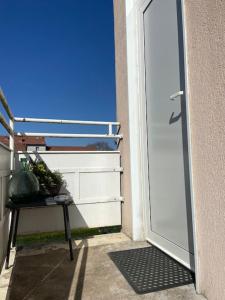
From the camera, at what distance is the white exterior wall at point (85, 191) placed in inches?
94.7

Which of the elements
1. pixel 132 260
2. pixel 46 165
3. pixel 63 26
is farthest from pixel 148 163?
pixel 63 26

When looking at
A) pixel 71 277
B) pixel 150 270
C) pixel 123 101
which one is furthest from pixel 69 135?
pixel 150 270

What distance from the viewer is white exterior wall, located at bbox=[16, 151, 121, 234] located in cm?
240

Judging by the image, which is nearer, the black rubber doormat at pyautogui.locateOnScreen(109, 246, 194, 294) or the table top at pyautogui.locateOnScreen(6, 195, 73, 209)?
the black rubber doormat at pyautogui.locateOnScreen(109, 246, 194, 294)

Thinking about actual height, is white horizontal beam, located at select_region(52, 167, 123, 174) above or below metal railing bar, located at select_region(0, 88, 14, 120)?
below

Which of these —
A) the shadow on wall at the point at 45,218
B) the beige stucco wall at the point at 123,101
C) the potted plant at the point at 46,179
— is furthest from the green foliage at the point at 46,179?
the beige stucco wall at the point at 123,101

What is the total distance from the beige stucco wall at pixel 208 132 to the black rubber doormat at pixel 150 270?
207mm

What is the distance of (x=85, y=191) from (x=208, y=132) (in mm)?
1569

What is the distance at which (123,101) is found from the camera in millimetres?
2537

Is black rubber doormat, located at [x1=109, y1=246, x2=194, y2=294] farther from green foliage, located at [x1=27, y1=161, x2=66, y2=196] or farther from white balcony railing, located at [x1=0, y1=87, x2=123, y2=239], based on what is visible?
green foliage, located at [x1=27, y1=161, x2=66, y2=196]

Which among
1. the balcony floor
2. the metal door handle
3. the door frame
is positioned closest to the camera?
the balcony floor

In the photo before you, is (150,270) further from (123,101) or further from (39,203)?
(123,101)

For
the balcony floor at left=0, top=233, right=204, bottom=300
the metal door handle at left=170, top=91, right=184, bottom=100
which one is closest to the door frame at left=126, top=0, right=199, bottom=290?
the balcony floor at left=0, top=233, right=204, bottom=300

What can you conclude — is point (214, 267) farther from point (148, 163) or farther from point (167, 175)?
point (148, 163)
